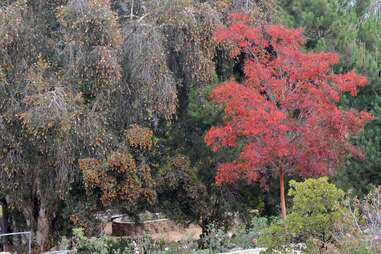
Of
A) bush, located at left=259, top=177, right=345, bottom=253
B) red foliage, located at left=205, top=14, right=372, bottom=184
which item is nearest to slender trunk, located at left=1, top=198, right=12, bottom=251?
red foliage, located at left=205, top=14, right=372, bottom=184

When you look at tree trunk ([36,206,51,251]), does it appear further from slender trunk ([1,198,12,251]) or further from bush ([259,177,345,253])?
bush ([259,177,345,253])

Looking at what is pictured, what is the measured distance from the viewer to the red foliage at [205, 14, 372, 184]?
42.0 feet

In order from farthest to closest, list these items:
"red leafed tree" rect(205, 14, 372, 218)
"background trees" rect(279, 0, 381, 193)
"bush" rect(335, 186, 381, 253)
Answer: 1. "background trees" rect(279, 0, 381, 193)
2. "red leafed tree" rect(205, 14, 372, 218)
3. "bush" rect(335, 186, 381, 253)

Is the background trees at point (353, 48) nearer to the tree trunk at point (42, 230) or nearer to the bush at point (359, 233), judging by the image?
the bush at point (359, 233)

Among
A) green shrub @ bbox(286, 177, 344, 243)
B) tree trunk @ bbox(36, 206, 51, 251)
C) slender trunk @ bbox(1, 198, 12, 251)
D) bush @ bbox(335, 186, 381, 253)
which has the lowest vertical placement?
slender trunk @ bbox(1, 198, 12, 251)

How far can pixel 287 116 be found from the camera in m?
13.1

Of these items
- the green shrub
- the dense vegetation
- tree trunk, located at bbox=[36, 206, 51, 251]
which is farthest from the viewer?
tree trunk, located at bbox=[36, 206, 51, 251]

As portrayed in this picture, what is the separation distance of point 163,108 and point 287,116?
8.56 ft

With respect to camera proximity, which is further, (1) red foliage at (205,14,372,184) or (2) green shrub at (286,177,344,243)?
(1) red foliage at (205,14,372,184)

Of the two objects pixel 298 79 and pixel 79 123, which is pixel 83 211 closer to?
pixel 79 123

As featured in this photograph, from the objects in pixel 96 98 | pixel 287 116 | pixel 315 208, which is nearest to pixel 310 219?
pixel 315 208

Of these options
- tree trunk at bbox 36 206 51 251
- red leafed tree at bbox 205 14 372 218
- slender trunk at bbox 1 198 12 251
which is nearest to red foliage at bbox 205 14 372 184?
red leafed tree at bbox 205 14 372 218

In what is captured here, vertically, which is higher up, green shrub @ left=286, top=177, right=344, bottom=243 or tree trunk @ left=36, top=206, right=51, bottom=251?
green shrub @ left=286, top=177, right=344, bottom=243

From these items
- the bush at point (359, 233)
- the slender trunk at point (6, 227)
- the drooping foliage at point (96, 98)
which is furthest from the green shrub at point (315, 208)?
the slender trunk at point (6, 227)
